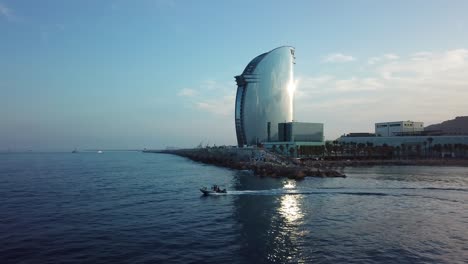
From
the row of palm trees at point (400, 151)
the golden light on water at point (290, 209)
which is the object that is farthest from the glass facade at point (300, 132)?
the golden light on water at point (290, 209)

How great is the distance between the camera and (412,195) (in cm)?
4631

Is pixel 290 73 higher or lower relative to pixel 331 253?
higher

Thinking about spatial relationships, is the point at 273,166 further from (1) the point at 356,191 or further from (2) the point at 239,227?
(2) the point at 239,227

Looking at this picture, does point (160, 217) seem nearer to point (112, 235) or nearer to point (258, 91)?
point (112, 235)

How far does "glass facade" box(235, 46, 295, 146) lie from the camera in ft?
589

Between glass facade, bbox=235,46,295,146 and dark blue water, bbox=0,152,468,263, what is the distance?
131774 mm

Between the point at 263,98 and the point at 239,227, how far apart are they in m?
155

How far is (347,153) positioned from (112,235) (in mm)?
128614

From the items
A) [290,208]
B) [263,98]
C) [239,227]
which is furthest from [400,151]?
[239,227]

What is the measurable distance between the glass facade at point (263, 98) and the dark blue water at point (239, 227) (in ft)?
432

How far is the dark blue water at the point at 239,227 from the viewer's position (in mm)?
22641

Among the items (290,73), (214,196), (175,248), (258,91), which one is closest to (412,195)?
(214,196)

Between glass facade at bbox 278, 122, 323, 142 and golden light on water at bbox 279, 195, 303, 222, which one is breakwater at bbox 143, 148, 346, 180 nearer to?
golden light on water at bbox 279, 195, 303, 222

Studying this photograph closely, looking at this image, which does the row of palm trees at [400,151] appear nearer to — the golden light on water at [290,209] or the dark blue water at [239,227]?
the dark blue water at [239,227]
